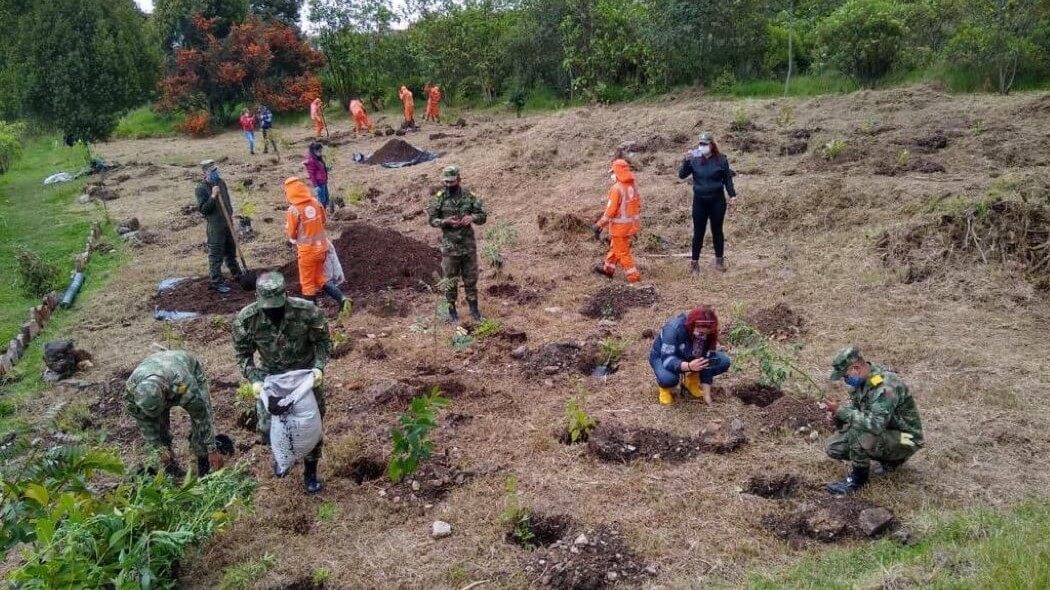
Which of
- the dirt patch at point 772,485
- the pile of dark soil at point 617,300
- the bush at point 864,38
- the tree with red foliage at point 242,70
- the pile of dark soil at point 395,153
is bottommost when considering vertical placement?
the dirt patch at point 772,485

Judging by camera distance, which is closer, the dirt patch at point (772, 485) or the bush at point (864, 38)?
the dirt patch at point (772, 485)

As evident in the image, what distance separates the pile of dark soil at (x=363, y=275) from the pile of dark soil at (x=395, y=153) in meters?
7.11

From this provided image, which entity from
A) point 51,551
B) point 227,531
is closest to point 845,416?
point 227,531

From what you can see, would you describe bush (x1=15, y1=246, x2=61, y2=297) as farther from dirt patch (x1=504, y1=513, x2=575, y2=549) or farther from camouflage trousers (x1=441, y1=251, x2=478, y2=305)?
dirt patch (x1=504, y1=513, x2=575, y2=549)

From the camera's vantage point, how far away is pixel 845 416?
4.48 meters

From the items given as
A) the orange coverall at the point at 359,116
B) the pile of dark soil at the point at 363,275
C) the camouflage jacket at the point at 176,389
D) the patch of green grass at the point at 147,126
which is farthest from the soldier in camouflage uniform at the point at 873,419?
the patch of green grass at the point at 147,126

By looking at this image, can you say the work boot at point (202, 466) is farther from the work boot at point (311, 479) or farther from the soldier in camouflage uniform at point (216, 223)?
the soldier in camouflage uniform at point (216, 223)

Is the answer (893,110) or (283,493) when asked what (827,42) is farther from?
(283,493)

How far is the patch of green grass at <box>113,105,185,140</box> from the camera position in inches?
1040

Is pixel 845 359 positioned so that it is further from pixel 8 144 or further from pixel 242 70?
pixel 242 70

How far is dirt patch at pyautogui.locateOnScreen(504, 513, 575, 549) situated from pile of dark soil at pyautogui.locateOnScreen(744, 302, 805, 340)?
325 cm

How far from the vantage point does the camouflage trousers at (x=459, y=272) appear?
7.32 meters

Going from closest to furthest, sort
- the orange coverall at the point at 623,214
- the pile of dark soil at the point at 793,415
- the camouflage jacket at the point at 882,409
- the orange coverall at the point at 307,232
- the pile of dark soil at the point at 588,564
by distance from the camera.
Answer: the pile of dark soil at the point at 588,564 → the camouflage jacket at the point at 882,409 → the pile of dark soil at the point at 793,415 → the orange coverall at the point at 307,232 → the orange coverall at the point at 623,214

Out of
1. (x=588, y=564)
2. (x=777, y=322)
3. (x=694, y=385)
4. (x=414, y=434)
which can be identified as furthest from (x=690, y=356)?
(x=414, y=434)
